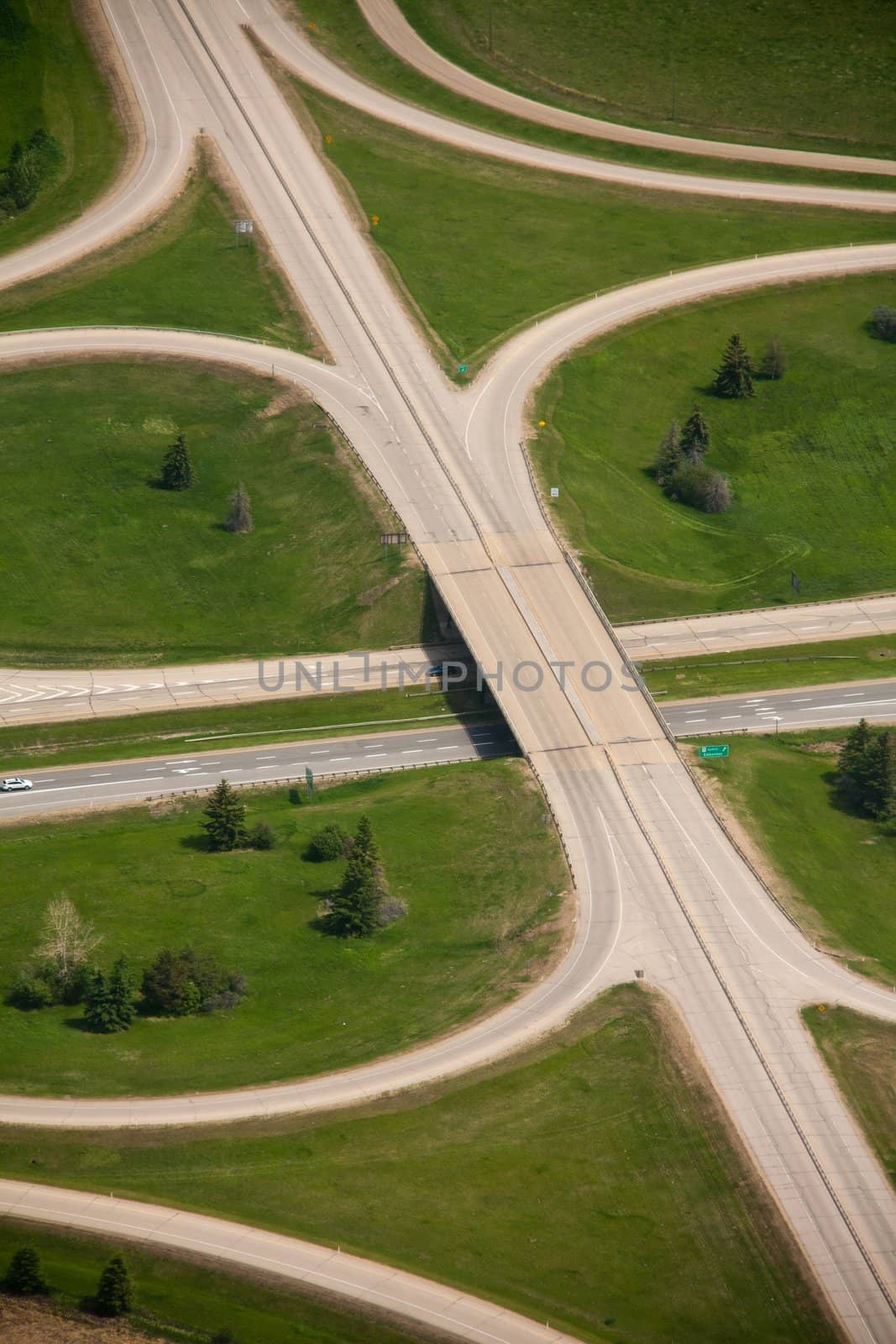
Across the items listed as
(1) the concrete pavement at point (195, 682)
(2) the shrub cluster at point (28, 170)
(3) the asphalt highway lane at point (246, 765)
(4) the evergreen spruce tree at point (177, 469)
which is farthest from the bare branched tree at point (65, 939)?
(2) the shrub cluster at point (28, 170)

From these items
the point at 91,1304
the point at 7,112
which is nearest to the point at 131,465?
the point at 7,112

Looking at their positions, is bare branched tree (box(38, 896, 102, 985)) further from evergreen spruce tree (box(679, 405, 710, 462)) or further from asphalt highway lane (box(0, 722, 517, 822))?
evergreen spruce tree (box(679, 405, 710, 462))

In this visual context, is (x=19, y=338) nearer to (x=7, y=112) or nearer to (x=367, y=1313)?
(x=7, y=112)

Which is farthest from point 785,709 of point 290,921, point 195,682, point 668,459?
point 290,921

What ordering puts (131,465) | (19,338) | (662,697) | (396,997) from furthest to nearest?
(19,338) < (131,465) < (662,697) < (396,997)

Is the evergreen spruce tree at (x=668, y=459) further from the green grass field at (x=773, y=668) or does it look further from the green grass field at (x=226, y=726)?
the green grass field at (x=226, y=726)

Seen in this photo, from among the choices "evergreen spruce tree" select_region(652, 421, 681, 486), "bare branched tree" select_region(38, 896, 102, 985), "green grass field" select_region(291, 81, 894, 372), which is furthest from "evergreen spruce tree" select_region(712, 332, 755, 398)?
"bare branched tree" select_region(38, 896, 102, 985)
